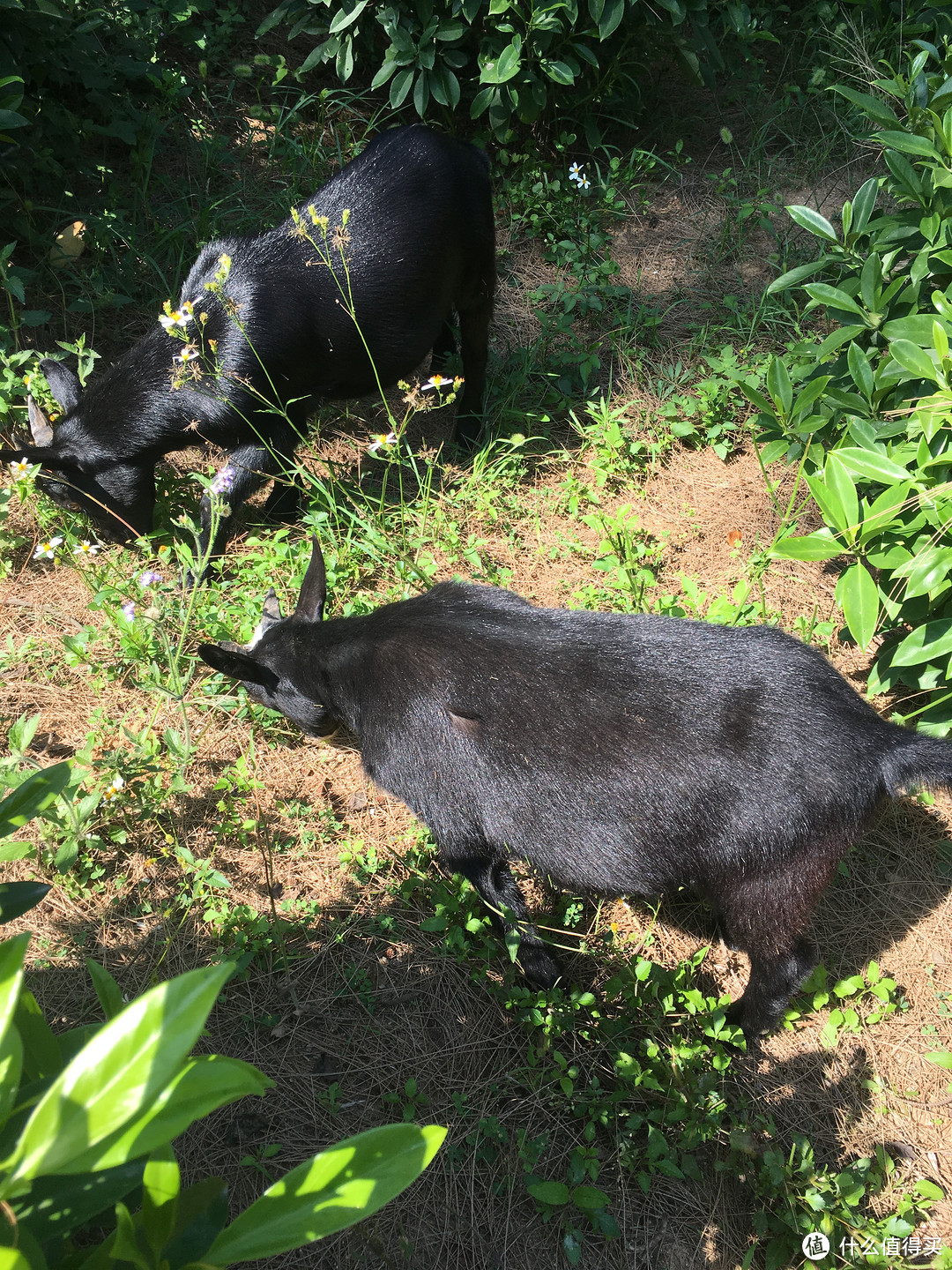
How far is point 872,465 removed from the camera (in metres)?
2.54

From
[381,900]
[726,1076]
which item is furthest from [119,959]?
[726,1076]

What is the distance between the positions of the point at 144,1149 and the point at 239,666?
7.27 ft

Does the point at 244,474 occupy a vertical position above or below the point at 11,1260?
below

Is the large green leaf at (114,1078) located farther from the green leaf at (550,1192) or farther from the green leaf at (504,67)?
the green leaf at (504,67)

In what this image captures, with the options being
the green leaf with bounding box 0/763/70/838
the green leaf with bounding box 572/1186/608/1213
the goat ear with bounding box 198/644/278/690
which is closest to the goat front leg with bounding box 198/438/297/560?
the goat ear with bounding box 198/644/278/690

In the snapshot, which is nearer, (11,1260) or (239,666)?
(11,1260)

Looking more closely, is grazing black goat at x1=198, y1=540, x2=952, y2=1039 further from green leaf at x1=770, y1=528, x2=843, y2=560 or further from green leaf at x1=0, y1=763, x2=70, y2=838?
green leaf at x1=0, y1=763, x2=70, y2=838

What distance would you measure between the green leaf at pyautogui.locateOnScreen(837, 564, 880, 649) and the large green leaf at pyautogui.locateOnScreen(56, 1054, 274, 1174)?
2.19 m

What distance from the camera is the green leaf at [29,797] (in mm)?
1135

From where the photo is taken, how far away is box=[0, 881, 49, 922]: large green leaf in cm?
116

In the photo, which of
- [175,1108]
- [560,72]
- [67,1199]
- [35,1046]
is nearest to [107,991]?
[35,1046]

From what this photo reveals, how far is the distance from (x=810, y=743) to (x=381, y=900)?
1.40 m

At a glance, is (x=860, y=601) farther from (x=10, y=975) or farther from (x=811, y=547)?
(x=10, y=975)

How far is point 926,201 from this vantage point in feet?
9.04
